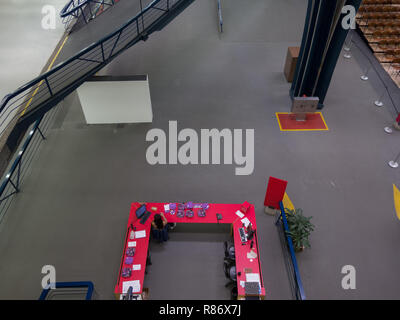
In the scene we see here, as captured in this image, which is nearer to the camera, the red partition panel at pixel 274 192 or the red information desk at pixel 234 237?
the red information desk at pixel 234 237

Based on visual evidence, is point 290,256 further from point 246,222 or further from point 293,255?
point 246,222

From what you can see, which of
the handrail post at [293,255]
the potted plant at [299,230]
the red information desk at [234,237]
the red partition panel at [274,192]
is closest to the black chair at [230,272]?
the red information desk at [234,237]

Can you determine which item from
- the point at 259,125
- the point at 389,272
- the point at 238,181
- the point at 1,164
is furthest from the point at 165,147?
the point at 389,272

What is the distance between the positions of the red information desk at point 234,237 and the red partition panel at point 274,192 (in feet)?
1.97

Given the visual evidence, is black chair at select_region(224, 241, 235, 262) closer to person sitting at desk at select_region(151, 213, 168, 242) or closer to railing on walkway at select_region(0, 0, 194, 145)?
person sitting at desk at select_region(151, 213, 168, 242)

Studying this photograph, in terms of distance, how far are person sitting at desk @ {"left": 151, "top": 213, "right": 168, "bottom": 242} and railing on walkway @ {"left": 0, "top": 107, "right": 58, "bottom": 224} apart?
12.7 ft

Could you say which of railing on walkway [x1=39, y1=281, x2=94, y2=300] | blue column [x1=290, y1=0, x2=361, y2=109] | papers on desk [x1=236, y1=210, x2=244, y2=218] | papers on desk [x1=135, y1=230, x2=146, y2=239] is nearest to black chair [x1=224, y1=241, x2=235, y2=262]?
papers on desk [x1=236, y1=210, x2=244, y2=218]

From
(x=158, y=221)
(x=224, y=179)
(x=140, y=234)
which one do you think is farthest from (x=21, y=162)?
(x=224, y=179)

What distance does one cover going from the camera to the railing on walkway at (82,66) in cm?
727

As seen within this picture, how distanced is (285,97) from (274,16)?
21.8 feet

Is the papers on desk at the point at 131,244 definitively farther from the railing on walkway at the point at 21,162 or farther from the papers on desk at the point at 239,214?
the railing on walkway at the point at 21,162

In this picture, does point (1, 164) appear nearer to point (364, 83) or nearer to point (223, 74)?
point (223, 74)

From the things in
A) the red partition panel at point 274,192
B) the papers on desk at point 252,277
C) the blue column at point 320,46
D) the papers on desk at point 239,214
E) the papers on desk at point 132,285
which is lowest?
the papers on desk at point 132,285

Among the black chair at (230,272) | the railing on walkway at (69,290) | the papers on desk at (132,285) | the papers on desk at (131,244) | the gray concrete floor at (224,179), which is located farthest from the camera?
the gray concrete floor at (224,179)
